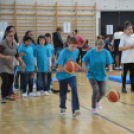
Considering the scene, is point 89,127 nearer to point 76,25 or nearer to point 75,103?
point 75,103

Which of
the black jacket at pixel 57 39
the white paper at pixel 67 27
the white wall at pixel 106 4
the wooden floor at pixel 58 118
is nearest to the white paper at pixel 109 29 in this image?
the white wall at pixel 106 4

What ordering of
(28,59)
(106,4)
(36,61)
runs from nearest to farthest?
1. (28,59)
2. (36,61)
3. (106,4)

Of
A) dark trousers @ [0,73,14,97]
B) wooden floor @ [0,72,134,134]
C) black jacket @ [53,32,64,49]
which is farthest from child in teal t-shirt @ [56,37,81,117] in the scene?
black jacket @ [53,32,64,49]

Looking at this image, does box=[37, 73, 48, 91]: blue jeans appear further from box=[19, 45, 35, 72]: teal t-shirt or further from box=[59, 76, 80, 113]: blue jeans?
box=[59, 76, 80, 113]: blue jeans

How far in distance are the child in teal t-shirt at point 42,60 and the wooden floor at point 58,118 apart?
675mm

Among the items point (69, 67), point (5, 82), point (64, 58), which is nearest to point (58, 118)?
point (69, 67)

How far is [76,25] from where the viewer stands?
1477 centimetres

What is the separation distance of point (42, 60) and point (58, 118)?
7.08ft

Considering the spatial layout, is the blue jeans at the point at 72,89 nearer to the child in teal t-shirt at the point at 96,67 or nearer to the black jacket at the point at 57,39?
the child in teal t-shirt at the point at 96,67

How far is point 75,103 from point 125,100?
5.32 feet

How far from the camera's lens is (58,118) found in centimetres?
403

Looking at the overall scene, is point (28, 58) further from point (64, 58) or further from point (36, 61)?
point (64, 58)

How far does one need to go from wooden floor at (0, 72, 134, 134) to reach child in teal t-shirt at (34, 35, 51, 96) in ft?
2.21

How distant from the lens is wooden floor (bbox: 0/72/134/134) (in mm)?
3395
